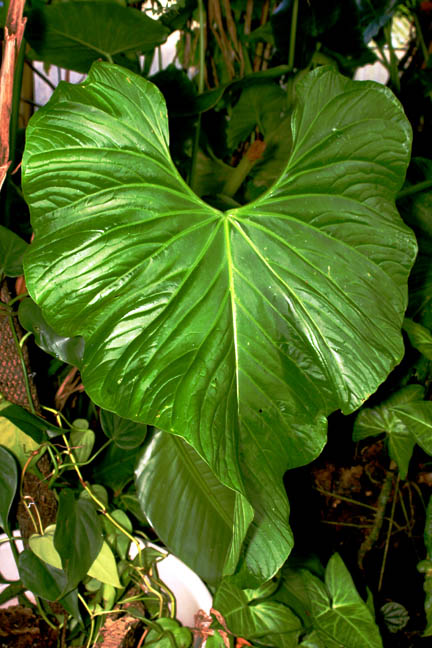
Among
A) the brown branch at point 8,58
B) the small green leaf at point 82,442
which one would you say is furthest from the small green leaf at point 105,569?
the brown branch at point 8,58

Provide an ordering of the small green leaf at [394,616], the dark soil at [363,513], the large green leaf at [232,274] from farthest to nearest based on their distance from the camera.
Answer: the dark soil at [363,513], the small green leaf at [394,616], the large green leaf at [232,274]

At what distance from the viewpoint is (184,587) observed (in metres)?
0.83

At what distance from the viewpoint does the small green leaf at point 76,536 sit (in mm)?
680

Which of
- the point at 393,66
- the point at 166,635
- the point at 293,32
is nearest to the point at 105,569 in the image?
the point at 166,635

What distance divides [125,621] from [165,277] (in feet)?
1.98

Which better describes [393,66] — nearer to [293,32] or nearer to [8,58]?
[293,32]

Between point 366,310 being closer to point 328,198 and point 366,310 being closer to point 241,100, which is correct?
point 328,198

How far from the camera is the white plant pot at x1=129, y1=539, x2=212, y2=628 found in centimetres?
80

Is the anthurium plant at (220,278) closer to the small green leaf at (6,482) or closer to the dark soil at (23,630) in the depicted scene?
the small green leaf at (6,482)

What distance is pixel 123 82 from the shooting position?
20.5 inches

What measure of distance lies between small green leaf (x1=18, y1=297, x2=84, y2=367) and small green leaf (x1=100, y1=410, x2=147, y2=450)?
0.44 ft

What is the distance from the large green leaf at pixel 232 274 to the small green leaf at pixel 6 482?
0.85 feet

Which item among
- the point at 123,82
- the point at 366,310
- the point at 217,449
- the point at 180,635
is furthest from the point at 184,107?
the point at 180,635

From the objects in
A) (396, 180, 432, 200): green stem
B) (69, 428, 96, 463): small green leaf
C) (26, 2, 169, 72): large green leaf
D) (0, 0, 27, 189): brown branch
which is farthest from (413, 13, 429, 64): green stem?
(69, 428, 96, 463): small green leaf
